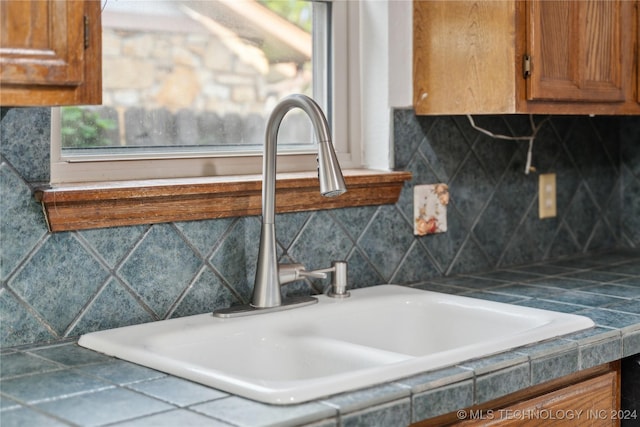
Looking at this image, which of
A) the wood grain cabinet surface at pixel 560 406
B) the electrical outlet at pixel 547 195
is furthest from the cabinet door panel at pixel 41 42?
the electrical outlet at pixel 547 195

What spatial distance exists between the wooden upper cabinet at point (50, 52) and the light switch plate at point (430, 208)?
109 centimetres

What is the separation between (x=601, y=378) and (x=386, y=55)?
0.93m

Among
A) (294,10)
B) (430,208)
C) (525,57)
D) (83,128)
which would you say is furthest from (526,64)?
(83,128)

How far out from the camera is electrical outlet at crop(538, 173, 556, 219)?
2.54 meters

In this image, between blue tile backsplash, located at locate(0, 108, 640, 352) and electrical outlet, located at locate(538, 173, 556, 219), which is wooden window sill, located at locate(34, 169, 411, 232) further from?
electrical outlet, located at locate(538, 173, 556, 219)

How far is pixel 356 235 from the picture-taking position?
2064 millimetres

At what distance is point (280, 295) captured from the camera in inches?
70.5

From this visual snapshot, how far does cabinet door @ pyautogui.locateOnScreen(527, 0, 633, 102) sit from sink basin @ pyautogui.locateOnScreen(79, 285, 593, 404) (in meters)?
0.53

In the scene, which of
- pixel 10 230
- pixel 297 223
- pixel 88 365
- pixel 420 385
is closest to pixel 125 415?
pixel 88 365

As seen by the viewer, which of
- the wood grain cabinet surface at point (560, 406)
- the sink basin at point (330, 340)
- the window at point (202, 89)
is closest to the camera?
the sink basin at point (330, 340)

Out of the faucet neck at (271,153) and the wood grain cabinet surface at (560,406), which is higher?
the faucet neck at (271,153)

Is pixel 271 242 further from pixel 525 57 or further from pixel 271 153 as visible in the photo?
pixel 525 57

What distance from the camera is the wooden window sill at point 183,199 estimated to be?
157 cm

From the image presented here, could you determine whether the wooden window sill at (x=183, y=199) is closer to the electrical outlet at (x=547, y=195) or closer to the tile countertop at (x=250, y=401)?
the tile countertop at (x=250, y=401)
